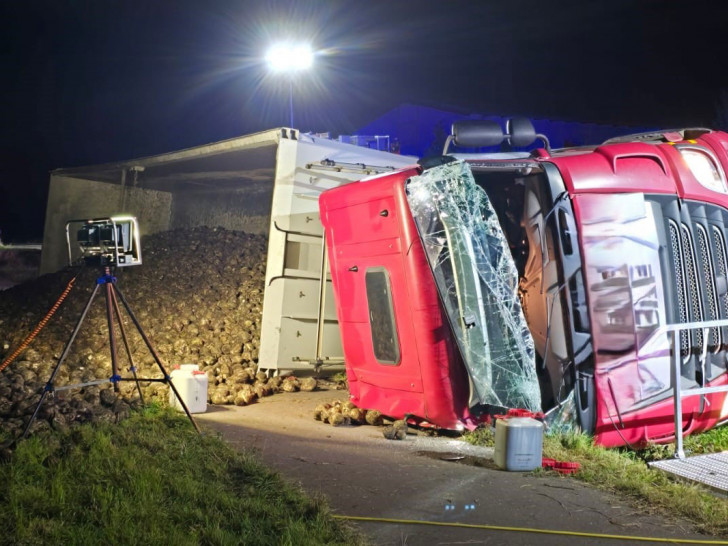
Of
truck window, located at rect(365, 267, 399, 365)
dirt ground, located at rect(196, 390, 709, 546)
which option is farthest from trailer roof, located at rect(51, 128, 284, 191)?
dirt ground, located at rect(196, 390, 709, 546)

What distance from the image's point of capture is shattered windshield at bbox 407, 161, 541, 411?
225 inches

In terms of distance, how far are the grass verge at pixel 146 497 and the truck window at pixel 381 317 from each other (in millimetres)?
1758

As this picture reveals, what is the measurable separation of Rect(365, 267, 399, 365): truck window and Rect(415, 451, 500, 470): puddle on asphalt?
3.30 ft

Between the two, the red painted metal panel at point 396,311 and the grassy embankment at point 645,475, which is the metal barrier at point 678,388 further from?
the red painted metal panel at point 396,311

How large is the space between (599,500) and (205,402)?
14.0 feet

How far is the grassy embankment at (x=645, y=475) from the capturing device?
409 cm

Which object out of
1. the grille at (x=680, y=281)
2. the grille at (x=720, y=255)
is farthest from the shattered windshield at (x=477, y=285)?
the grille at (x=720, y=255)

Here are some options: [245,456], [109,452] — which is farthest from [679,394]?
[109,452]

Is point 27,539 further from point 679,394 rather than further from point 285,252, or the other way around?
point 285,252

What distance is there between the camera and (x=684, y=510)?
4.10 meters

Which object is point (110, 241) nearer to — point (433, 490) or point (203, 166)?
point (433, 490)

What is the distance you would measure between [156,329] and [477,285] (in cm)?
569

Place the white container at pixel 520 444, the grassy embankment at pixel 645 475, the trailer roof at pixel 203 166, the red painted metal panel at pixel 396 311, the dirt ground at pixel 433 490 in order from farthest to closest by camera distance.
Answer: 1. the trailer roof at pixel 203 166
2. the red painted metal panel at pixel 396 311
3. the white container at pixel 520 444
4. the grassy embankment at pixel 645 475
5. the dirt ground at pixel 433 490

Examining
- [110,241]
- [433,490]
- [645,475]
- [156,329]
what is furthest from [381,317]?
[156,329]
